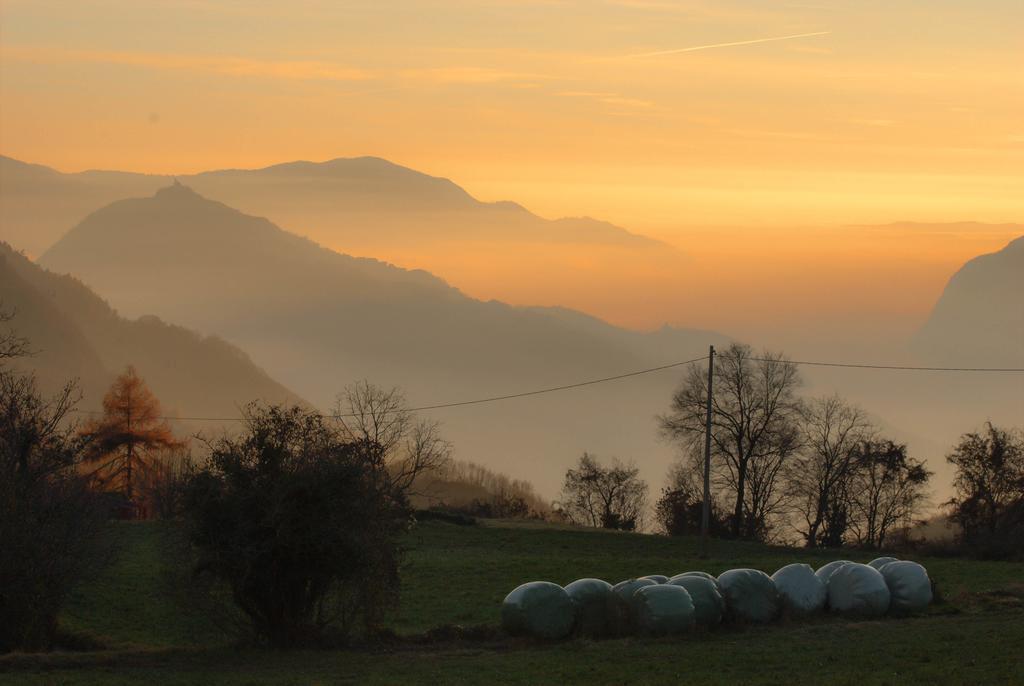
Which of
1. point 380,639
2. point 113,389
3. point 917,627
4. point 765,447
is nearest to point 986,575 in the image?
point 917,627

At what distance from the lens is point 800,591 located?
3111 cm

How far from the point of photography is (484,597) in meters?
38.5

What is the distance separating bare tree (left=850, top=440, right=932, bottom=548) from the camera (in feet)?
293

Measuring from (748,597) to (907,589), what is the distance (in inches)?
197

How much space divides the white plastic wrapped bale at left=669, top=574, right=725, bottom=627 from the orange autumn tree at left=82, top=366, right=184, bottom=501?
64263 mm

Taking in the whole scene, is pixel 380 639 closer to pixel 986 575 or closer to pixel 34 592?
pixel 34 592

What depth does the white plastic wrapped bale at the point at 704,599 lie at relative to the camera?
29.5 meters

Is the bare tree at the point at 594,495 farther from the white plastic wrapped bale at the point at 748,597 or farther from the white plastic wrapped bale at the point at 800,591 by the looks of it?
the white plastic wrapped bale at the point at 748,597

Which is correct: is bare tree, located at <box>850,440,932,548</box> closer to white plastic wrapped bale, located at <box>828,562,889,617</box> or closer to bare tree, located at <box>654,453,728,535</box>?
bare tree, located at <box>654,453,728,535</box>

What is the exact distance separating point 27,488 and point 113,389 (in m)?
71.7

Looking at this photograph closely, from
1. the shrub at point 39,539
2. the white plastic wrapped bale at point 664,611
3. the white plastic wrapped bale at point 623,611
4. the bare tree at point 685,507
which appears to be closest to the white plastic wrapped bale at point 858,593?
the white plastic wrapped bale at point 664,611

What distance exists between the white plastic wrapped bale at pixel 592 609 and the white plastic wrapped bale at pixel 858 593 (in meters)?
6.40

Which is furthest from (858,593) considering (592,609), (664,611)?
(592,609)

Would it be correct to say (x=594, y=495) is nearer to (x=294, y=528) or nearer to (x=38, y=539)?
(x=294, y=528)
